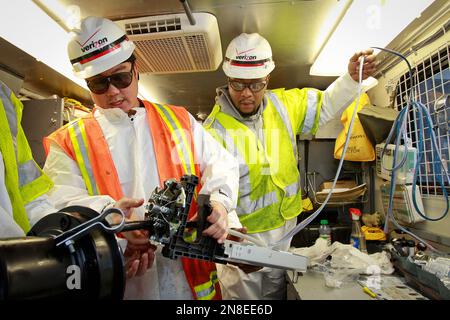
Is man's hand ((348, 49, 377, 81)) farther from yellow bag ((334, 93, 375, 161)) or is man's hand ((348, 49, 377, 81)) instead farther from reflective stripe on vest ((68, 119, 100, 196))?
reflective stripe on vest ((68, 119, 100, 196))

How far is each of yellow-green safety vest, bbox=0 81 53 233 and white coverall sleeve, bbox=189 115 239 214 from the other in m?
0.58

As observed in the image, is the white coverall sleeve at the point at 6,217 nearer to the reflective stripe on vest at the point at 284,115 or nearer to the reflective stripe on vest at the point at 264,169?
the reflective stripe on vest at the point at 264,169

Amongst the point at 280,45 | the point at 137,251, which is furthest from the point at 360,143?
the point at 137,251

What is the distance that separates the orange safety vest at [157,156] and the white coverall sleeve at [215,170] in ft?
0.15

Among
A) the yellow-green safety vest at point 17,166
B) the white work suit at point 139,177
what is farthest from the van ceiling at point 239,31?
the yellow-green safety vest at point 17,166

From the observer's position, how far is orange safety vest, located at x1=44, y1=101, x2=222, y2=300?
1.16 metres

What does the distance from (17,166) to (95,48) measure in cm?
54

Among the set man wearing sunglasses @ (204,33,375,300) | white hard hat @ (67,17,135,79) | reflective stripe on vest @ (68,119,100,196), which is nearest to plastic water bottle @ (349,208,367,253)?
man wearing sunglasses @ (204,33,375,300)

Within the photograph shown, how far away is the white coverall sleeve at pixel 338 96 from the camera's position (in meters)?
1.61

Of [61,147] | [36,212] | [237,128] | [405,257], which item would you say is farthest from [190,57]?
[405,257]

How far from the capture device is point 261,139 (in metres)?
1.81

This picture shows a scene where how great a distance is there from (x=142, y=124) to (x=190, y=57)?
2.40 feet

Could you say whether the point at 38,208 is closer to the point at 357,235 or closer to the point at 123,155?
the point at 123,155
